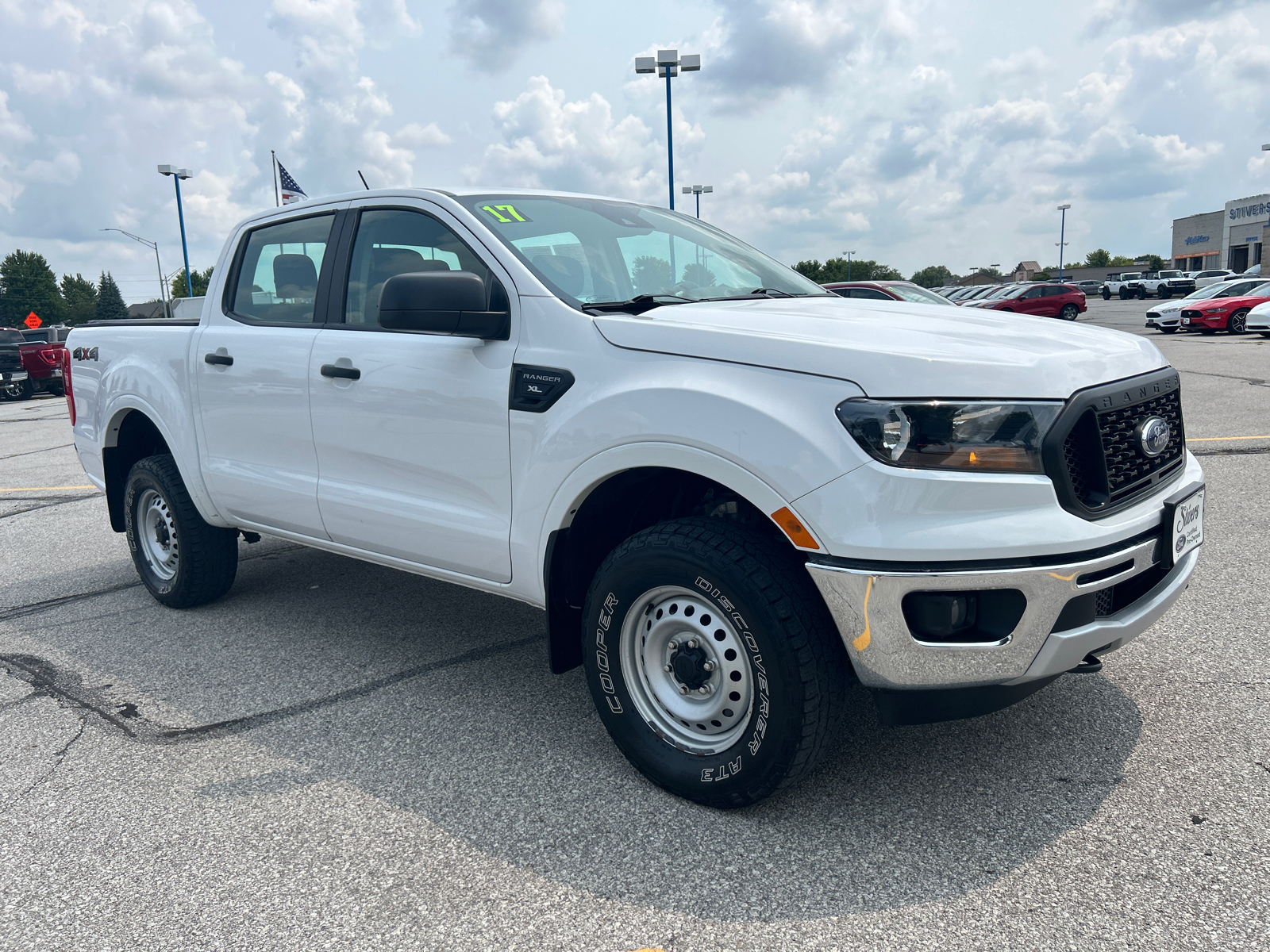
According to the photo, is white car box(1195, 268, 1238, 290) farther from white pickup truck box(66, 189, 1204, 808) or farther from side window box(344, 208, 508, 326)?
side window box(344, 208, 508, 326)

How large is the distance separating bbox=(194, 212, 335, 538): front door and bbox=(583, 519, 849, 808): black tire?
1.63 meters

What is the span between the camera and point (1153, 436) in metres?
2.72

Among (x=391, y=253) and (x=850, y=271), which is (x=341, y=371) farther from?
(x=850, y=271)

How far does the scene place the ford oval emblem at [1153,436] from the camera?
2.68 metres

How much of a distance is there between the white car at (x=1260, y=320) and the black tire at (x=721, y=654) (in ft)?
74.6

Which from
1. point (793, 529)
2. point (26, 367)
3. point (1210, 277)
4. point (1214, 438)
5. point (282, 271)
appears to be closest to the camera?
point (793, 529)

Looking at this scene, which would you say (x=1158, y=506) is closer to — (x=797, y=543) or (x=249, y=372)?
(x=797, y=543)

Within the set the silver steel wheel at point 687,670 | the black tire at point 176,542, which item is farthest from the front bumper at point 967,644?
the black tire at point 176,542

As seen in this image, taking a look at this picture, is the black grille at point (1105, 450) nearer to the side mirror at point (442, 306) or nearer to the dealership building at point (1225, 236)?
the side mirror at point (442, 306)

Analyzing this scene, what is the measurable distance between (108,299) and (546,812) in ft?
456

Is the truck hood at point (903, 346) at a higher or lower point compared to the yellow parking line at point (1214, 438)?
higher

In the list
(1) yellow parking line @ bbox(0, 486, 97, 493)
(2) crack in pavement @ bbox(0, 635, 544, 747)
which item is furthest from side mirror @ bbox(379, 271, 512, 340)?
(1) yellow parking line @ bbox(0, 486, 97, 493)

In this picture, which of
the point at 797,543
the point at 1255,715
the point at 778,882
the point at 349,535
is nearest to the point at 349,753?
the point at 349,535

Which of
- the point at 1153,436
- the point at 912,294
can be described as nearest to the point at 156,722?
the point at 1153,436
